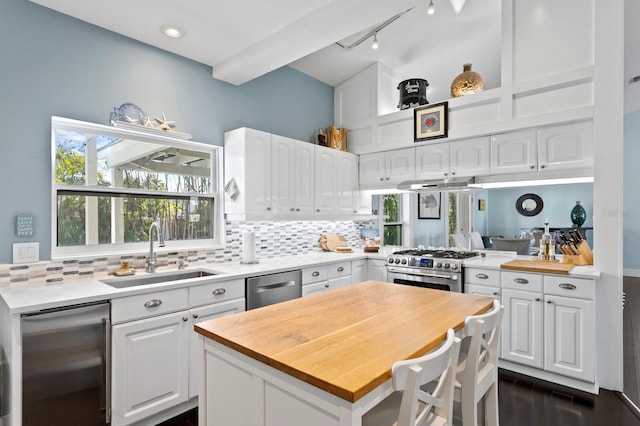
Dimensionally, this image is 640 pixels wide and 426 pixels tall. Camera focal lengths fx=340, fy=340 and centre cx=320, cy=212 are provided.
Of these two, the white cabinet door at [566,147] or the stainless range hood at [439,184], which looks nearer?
the white cabinet door at [566,147]

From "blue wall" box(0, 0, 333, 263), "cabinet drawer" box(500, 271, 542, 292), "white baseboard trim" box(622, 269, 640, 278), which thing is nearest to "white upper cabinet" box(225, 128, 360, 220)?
"blue wall" box(0, 0, 333, 263)

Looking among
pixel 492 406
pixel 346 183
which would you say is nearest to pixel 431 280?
pixel 346 183

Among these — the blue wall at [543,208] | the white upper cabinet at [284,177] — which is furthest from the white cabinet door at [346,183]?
the blue wall at [543,208]

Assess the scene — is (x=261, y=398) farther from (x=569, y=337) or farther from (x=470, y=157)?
(x=470, y=157)

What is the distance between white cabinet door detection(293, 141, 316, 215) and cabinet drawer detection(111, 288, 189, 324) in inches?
64.2

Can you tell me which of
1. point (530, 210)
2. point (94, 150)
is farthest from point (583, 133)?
point (94, 150)

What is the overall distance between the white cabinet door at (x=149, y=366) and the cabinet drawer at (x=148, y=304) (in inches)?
1.6

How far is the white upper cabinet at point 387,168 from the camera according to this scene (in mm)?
4039

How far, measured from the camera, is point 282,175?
3568 mm

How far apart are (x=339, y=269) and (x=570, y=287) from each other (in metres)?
2.05

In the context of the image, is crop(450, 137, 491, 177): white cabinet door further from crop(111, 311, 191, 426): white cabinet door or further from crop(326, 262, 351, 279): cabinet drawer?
crop(111, 311, 191, 426): white cabinet door

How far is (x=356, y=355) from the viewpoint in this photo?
1.19 m

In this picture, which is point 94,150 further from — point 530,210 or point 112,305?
point 530,210

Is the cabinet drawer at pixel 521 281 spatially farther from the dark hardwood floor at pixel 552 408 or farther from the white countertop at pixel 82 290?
the white countertop at pixel 82 290
